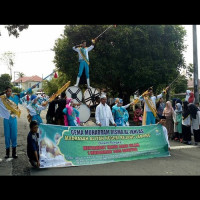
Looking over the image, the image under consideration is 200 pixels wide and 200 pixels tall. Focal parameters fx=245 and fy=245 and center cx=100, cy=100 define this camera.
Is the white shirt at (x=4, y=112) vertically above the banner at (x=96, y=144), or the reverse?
the white shirt at (x=4, y=112)

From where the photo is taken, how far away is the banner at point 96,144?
20.4 feet

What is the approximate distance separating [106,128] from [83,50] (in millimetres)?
4010

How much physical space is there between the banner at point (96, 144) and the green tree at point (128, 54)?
10828 millimetres

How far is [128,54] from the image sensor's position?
60.5ft

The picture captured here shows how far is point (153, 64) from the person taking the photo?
732 inches

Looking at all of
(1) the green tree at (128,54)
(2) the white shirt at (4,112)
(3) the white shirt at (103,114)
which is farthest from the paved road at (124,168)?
(1) the green tree at (128,54)

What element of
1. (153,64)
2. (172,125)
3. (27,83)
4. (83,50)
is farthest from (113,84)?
(27,83)

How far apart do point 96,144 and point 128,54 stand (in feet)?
41.7

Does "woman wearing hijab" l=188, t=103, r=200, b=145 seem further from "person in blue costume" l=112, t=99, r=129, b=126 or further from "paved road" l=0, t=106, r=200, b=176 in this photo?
"person in blue costume" l=112, t=99, r=129, b=126

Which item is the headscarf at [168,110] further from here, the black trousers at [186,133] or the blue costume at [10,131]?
the blue costume at [10,131]

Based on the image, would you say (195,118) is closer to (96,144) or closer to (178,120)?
(178,120)
